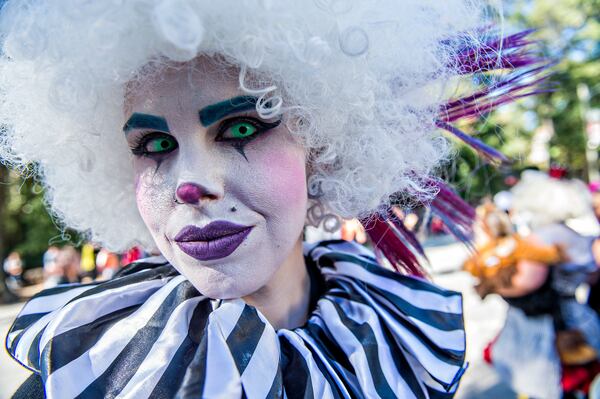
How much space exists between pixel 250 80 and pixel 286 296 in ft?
1.83


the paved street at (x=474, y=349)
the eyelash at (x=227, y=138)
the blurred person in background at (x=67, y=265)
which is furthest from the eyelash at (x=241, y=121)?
the blurred person in background at (x=67, y=265)

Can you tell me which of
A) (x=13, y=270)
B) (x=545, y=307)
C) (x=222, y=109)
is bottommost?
(x=13, y=270)

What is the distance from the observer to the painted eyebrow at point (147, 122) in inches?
38.3

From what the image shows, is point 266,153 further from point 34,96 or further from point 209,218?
point 34,96

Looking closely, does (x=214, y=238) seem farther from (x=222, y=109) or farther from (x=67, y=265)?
(x=67, y=265)

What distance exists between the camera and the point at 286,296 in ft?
4.00

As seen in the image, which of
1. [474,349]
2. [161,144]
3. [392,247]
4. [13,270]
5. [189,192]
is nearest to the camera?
[189,192]

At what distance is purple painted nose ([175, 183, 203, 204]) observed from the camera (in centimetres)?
92

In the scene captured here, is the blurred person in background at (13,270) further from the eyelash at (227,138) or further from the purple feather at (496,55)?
the purple feather at (496,55)

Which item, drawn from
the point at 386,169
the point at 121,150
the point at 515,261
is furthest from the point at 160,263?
the point at 515,261

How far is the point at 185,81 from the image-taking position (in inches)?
37.4

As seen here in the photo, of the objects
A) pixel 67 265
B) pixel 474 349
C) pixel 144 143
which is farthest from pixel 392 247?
pixel 67 265

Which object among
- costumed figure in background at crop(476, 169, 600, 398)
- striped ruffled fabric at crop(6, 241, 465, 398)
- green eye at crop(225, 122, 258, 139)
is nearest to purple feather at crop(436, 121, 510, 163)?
striped ruffled fabric at crop(6, 241, 465, 398)

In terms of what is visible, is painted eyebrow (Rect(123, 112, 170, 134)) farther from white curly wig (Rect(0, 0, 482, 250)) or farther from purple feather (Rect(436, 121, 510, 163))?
purple feather (Rect(436, 121, 510, 163))
